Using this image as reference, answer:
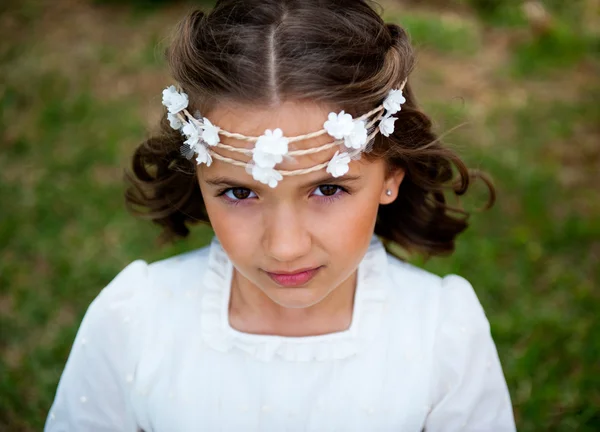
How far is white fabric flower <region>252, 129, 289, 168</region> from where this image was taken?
169 cm

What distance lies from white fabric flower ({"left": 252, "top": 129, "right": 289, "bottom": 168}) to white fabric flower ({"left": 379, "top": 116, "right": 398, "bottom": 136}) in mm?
314

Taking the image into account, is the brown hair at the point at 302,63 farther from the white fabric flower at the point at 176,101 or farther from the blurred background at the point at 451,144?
the blurred background at the point at 451,144

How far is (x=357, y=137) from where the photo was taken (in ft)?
5.84

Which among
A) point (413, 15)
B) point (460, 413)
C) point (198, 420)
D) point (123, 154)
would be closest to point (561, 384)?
point (460, 413)

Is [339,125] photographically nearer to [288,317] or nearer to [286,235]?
[286,235]

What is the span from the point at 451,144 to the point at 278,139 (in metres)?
1.19

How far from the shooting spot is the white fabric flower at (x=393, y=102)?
74.4 inches

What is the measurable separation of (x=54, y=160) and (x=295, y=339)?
2.64 metres

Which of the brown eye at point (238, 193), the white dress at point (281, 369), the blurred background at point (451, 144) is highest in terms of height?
the brown eye at point (238, 193)

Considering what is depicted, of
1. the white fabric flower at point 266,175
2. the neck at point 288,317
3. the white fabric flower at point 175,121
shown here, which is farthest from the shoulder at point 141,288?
the white fabric flower at point 266,175

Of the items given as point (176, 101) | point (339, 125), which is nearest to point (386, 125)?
point (339, 125)

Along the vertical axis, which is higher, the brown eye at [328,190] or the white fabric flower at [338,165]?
the white fabric flower at [338,165]

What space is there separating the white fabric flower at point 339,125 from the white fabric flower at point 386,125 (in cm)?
16

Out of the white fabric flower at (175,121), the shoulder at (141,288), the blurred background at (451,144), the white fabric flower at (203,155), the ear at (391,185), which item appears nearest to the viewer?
the white fabric flower at (203,155)
